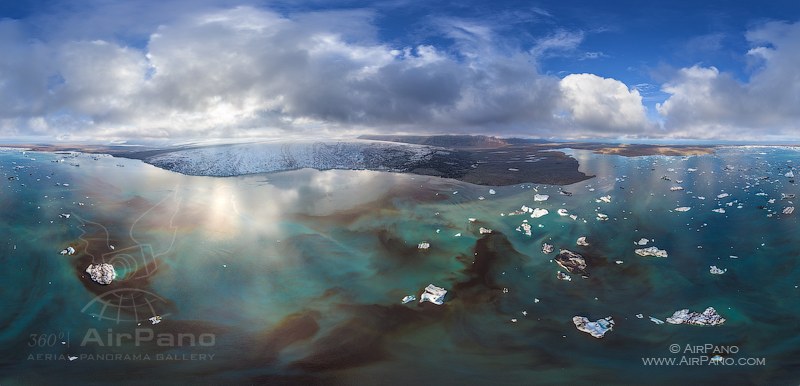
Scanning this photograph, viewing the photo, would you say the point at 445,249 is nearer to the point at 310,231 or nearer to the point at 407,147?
the point at 310,231

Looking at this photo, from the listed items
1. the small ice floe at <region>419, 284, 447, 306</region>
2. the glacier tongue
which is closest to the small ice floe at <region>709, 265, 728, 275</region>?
the small ice floe at <region>419, 284, 447, 306</region>

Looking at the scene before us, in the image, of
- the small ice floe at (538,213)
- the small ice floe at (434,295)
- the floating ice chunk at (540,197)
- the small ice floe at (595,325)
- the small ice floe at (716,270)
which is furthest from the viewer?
the floating ice chunk at (540,197)

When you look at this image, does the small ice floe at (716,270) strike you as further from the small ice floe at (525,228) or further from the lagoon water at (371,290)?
the small ice floe at (525,228)

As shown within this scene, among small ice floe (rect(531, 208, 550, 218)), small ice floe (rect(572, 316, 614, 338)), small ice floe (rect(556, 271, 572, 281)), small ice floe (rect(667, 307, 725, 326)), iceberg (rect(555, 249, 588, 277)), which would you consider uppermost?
small ice floe (rect(531, 208, 550, 218))

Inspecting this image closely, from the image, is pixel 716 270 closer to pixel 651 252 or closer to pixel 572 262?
pixel 651 252

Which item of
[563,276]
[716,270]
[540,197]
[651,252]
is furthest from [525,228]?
[716,270]

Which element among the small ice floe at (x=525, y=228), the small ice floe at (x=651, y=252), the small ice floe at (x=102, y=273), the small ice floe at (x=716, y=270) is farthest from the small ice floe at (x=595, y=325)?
the small ice floe at (x=102, y=273)

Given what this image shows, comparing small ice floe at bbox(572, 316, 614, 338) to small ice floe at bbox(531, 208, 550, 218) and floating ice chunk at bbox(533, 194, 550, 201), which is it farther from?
floating ice chunk at bbox(533, 194, 550, 201)
